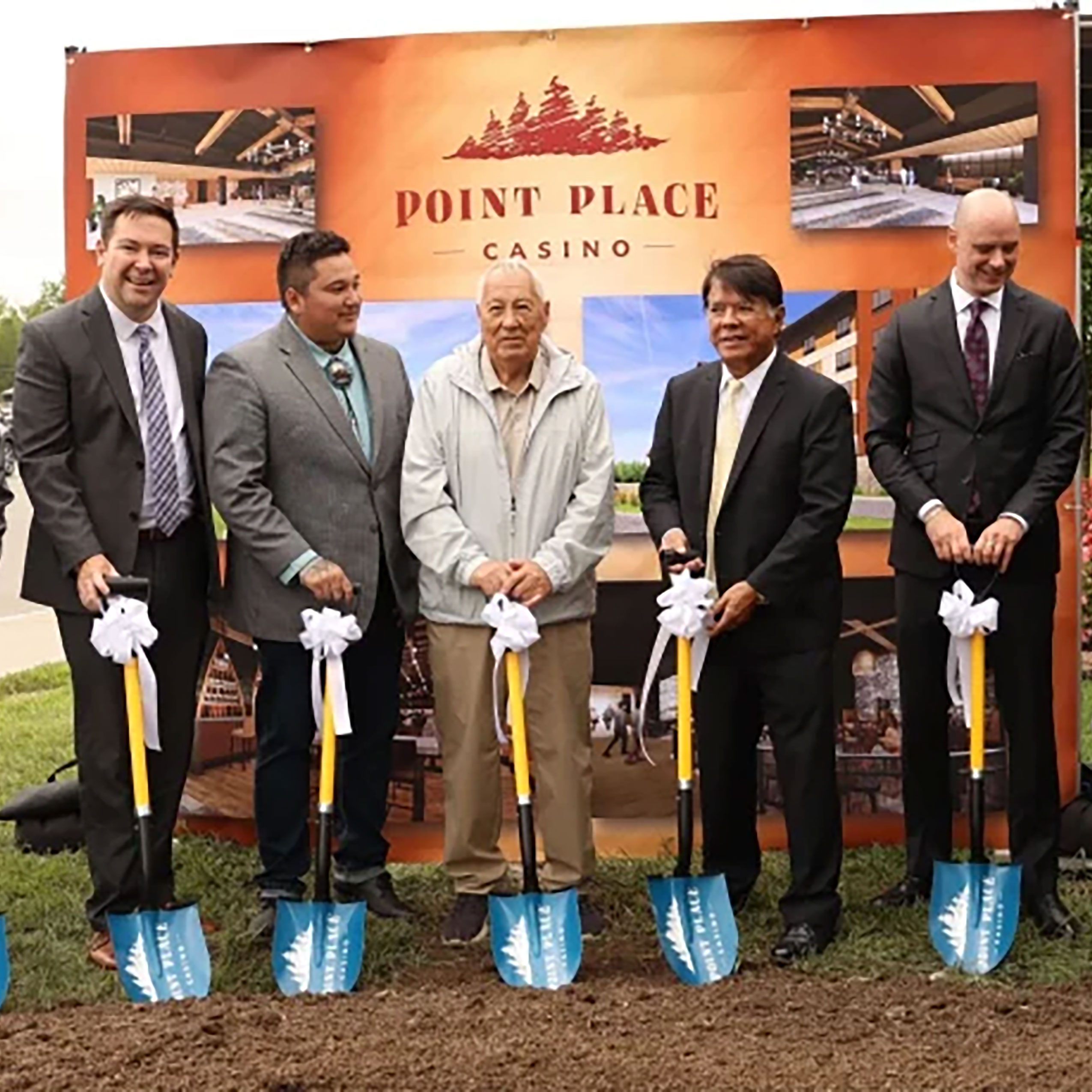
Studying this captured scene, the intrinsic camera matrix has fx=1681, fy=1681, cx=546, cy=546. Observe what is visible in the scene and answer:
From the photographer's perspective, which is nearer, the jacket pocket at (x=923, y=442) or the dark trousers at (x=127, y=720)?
the dark trousers at (x=127, y=720)

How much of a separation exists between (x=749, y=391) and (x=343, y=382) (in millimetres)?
1090

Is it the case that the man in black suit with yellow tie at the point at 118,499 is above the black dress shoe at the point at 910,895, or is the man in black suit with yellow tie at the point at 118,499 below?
above

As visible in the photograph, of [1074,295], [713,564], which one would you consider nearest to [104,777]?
[713,564]

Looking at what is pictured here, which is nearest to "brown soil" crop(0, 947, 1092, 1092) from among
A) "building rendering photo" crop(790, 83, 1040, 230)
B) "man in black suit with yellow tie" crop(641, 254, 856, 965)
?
"man in black suit with yellow tie" crop(641, 254, 856, 965)

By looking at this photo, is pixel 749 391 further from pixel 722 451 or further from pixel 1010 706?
pixel 1010 706

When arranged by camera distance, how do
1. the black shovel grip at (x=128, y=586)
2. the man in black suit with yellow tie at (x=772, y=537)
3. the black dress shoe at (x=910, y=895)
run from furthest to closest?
1. the black dress shoe at (x=910, y=895)
2. the man in black suit with yellow tie at (x=772, y=537)
3. the black shovel grip at (x=128, y=586)

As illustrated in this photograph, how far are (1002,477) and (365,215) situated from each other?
227 centimetres

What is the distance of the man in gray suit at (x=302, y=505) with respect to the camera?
14.3ft

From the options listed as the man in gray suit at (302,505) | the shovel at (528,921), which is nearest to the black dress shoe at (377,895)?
the man in gray suit at (302,505)

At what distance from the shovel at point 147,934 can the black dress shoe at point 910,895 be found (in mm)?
1873

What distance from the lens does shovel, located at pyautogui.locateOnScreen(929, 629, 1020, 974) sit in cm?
416

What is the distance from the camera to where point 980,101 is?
5266 mm

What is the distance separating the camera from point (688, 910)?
13.7 feet

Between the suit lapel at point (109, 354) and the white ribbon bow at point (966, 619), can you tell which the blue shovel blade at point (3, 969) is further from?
the white ribbon bow at point (966, 619)
